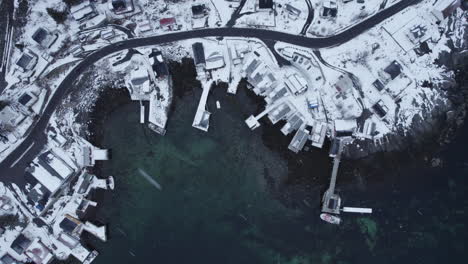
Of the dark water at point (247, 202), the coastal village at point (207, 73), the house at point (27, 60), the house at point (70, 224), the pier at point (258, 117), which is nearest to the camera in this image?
the house at point (27, 60)

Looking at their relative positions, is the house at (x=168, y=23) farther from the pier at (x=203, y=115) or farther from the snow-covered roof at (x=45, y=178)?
the snow-covered roof at (x=45, y=178)

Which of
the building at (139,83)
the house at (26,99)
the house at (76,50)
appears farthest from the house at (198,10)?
the house at (26,99)

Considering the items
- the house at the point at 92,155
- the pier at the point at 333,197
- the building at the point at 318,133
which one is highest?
the building at the point at 318,133

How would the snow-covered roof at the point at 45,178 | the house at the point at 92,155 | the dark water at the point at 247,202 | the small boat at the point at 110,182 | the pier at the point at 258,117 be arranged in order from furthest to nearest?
the small boat at the point at 110,182
the dark water at the point at 247,202
the house at the point at 92,155
the pier at the point at 258,117
the snow-covered roof at the point at 45,178

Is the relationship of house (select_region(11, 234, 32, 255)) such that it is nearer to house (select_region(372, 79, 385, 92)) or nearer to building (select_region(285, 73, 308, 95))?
building (select_region(285, 73, 308, 95))

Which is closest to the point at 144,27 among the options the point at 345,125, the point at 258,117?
the point at 258,117

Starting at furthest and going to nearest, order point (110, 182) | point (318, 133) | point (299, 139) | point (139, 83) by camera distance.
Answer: point (110, 182) → point (139, 83) → point (318, 133) → point (299, 139)

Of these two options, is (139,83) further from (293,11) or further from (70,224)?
(293,11)

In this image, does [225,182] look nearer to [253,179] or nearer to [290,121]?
[253,179]
